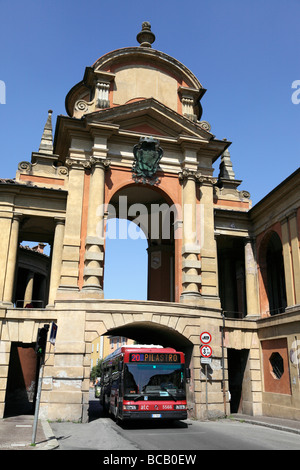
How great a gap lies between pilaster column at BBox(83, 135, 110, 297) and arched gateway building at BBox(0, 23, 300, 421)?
0.17 ft

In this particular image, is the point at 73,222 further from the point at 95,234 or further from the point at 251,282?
the point at 251,282

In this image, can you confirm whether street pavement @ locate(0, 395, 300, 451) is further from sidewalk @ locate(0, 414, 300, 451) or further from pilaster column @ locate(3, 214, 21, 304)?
pilaster column @ locate(3, 214, 21, 304)

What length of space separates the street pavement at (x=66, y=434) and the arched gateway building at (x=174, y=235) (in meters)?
1.18

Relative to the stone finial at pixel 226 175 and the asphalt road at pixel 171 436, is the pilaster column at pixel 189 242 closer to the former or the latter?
the stone finial at pixel 226 175

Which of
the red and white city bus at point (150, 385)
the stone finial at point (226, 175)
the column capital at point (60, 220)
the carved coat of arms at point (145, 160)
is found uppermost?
the stone finial at point (226, 175)

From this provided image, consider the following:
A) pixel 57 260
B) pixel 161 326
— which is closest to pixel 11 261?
pixel 57 260

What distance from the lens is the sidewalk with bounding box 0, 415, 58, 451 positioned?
1127 centimetres

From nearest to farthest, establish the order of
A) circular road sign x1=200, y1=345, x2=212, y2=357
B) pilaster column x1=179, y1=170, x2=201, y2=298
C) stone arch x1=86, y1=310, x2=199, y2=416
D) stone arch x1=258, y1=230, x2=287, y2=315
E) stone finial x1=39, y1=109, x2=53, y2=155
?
stone arch x1=86, y1=310, x2=199, y2=416, circular road sign x1=200, y1=345, x2=212, y2=357, pilaster column x1=179, y1=170, x2=201, y2=298, stone arch x1=258, y1=230, x2=287, y2=315, stone finial x1=39, y1=109, x2=53, y2=155

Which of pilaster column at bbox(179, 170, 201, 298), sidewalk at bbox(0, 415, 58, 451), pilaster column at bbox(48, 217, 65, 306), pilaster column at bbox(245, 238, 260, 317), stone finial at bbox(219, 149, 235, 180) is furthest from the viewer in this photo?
stone finial at bbox(219, 149, 235, 180)

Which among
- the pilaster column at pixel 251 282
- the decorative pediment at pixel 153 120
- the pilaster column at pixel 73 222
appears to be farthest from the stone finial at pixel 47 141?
the pilaster column at pixel 251 282

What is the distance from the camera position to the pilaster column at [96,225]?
20.5m

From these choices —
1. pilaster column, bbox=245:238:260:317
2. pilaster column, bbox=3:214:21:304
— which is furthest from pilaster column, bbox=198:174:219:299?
pilaster column, bbox=3:214:21:304

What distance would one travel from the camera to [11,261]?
21.3 m
